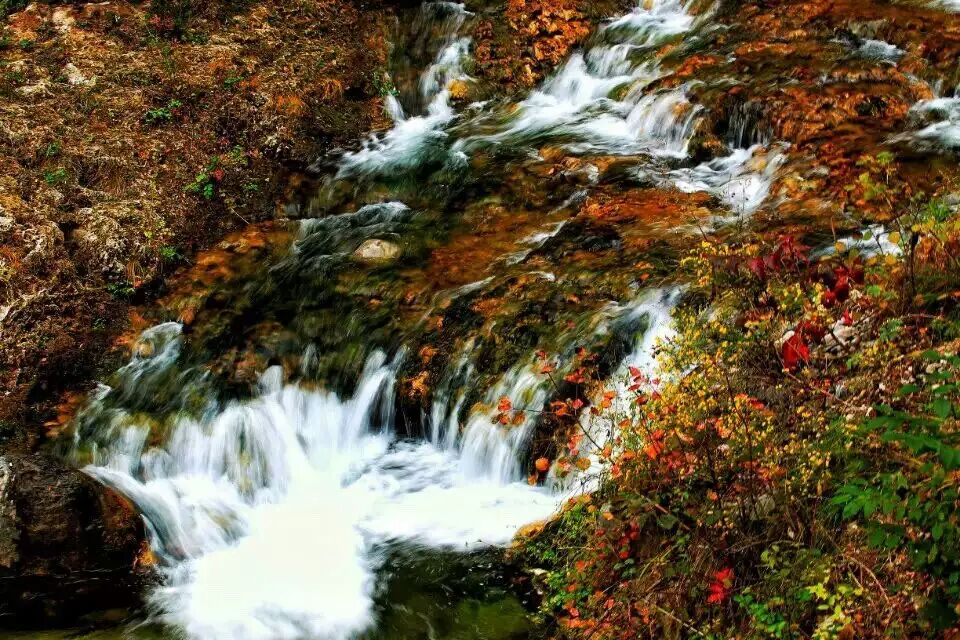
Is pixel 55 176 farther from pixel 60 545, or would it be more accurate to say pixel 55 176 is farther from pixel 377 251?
pixel 60 545

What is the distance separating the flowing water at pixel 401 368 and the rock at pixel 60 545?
0.29 m

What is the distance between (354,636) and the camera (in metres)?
4.69

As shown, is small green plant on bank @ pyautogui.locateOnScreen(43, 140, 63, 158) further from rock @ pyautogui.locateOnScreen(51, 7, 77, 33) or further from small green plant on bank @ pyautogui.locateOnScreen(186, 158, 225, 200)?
rock @ pyautogui.locateOnScreen(51, 7, 77, 33)

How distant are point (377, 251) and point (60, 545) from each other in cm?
424

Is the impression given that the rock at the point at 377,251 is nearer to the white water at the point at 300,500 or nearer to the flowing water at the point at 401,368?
the flowing water at the point at 401,368

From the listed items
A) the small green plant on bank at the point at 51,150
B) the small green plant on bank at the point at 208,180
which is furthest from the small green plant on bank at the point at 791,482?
the small green plant on bank at the point at 51,150

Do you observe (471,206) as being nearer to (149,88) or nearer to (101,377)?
(101,377)

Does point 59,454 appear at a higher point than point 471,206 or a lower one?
lower

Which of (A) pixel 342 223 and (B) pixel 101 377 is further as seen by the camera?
(A) pixel 342 223

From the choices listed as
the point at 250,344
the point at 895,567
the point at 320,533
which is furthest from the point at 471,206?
the point at 895,567

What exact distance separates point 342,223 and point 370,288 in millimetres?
1750

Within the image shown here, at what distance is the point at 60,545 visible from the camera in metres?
5.27

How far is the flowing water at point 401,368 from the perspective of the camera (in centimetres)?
520

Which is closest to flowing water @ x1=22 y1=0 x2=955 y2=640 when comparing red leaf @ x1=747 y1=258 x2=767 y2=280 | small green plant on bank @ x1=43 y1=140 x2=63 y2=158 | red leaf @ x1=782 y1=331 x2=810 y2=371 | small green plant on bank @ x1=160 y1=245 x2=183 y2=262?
small green plant on bank @ x1=160 y1=245 x2=183 y2=262
